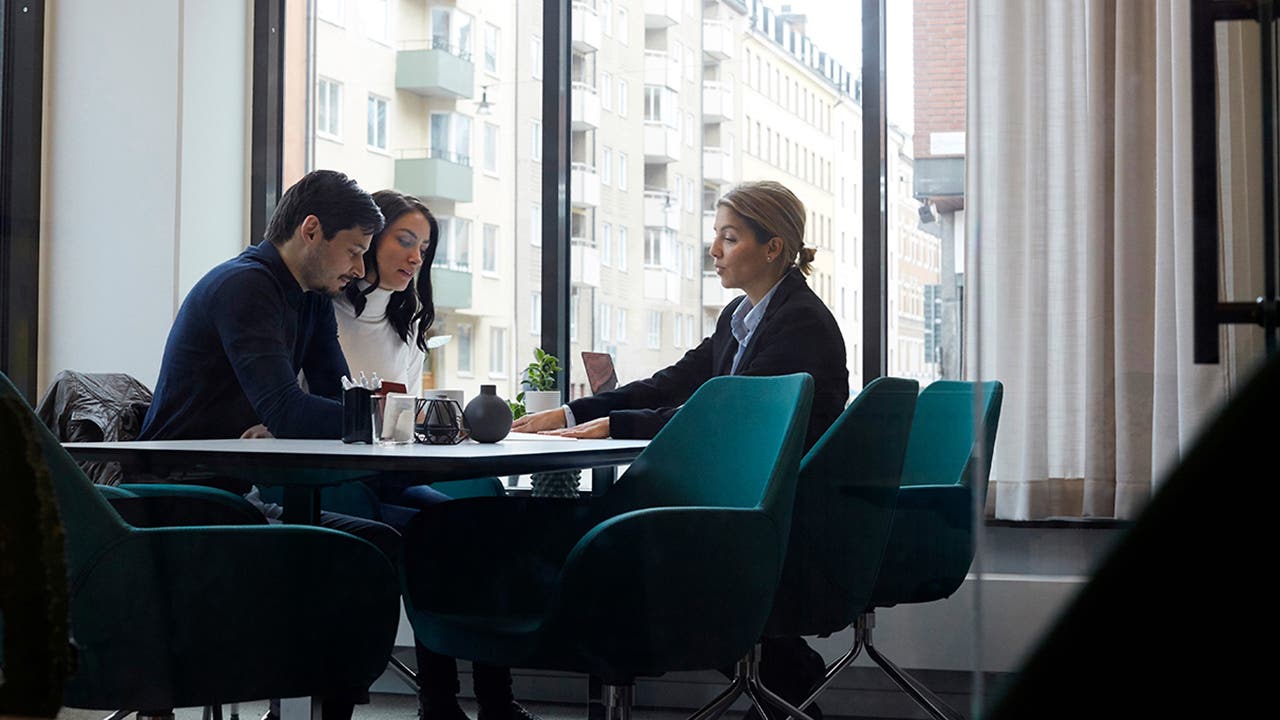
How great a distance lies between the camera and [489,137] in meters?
4.10

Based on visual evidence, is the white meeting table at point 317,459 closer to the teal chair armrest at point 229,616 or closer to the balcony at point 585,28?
the teal chair armrest at point 229,616

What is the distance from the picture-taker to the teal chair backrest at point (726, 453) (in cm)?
204

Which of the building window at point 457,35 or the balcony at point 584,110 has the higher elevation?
the building window at point 457,35

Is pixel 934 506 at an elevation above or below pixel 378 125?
below

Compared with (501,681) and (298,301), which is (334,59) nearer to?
(298,301)

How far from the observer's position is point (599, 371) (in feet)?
12.1

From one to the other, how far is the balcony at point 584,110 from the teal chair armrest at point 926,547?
6.95 feet

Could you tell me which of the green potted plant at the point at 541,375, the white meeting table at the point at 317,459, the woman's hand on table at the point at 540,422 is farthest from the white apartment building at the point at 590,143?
the white meeting table at the point at 317,459

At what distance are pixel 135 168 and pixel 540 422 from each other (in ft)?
4.80

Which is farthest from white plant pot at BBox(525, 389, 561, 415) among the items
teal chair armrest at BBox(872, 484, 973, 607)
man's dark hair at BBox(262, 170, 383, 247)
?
teal chair armrest at BBox(872, 484, 973, 607)

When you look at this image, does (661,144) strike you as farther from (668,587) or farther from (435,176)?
(668,587)

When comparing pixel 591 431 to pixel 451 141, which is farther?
pixel 451 141

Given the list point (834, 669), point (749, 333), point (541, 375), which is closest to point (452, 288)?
point (541, 375)

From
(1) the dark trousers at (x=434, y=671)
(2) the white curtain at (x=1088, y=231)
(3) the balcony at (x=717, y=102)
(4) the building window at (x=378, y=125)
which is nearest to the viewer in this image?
(2) the white curtain at (x=1088, y=231)
